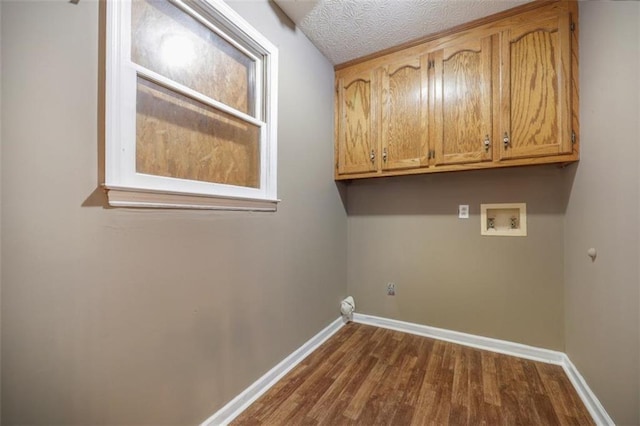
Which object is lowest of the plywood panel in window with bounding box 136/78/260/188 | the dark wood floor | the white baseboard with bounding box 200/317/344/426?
the dark wood floor

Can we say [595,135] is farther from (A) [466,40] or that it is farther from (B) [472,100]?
(A) [466,40]

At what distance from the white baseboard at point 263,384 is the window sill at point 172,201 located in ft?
3.51

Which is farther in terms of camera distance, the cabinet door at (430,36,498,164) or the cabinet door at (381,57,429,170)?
the cabinet door at (381,57,429,170)

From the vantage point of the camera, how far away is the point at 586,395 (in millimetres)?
1447

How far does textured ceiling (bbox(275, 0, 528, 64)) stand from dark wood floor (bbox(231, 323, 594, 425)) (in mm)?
2527

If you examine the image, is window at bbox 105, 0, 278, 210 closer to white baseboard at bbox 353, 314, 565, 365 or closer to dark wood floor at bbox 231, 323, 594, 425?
dark wood floor at bbox 231, 323, 594, 425

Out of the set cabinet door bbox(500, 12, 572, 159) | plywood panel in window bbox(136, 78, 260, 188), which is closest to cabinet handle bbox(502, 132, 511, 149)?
cabinet door bbox(500, 12, 572, 159)

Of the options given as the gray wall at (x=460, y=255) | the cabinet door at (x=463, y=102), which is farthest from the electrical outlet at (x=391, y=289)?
the cabinet door at (x=463, y=102)

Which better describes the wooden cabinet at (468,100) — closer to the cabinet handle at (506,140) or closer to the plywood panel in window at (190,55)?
the cabinet handle at (506,140)

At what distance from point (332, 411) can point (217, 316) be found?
844 mm

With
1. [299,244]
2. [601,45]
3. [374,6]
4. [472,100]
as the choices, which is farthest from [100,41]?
[601,45]

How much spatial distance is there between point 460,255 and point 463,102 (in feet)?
4.15

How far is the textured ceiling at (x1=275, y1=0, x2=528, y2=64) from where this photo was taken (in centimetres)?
167

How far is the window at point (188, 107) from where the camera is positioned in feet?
3.05
